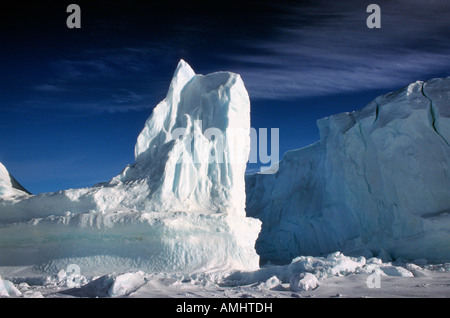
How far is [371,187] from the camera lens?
1325 cm

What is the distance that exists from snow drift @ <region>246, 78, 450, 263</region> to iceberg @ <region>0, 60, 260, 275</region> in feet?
15.1

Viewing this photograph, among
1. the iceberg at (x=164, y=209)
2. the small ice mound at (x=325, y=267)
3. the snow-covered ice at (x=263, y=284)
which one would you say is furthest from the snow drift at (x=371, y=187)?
the iceberg at (x=164, y=209)

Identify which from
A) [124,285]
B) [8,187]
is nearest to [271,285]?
[124,285]

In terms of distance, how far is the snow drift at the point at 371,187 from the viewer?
436 inches

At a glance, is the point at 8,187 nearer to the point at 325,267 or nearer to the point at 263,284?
the point at 263,284

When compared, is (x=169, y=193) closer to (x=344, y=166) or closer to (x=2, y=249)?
(x=2, y=249)

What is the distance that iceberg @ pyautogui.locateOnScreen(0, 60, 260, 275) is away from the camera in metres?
8.31

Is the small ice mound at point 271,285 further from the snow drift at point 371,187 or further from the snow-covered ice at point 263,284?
the snow drift at point 371,187

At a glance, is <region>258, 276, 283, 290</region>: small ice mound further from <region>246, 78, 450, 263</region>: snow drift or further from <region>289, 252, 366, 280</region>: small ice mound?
<region>246, 78, 450, 263</region>: snow drift

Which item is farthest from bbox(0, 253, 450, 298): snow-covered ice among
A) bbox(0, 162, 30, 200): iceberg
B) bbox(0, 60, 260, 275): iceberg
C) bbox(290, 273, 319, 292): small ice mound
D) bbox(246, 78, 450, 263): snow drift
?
bbox(246, 78, 450, 263): snow drift

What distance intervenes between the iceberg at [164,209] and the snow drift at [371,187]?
15.1 ft

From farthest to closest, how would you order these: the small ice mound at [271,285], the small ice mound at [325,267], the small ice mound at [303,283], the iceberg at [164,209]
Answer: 1. the iceberg at [164,209]
2. the small ice mound at [325,267]
3. the small ice mound at [271,285]
4. the small ice mound at [303,283]

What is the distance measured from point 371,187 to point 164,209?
24.5 feet
